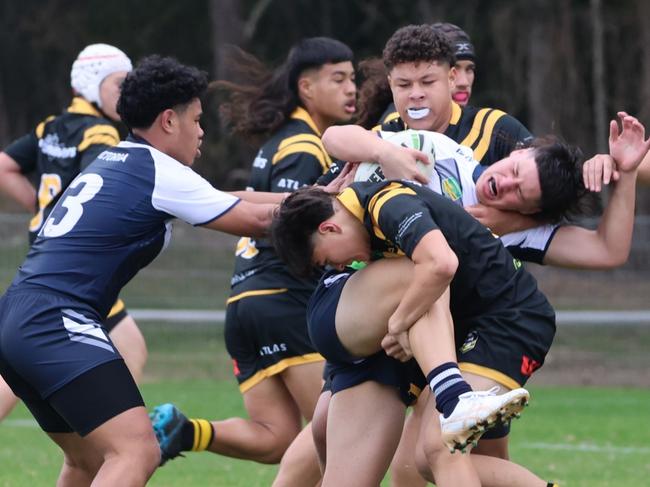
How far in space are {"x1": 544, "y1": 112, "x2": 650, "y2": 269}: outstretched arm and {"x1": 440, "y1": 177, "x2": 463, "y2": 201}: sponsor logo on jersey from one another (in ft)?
1.45

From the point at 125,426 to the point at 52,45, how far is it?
2062 cm

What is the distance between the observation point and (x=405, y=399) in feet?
16.9

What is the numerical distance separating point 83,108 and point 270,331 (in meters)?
2.35

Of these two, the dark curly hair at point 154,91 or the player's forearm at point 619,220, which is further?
the dark curly hair at point 154,91

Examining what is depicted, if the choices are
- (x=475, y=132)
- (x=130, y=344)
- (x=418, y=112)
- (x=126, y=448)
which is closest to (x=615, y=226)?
(x=475, y=132)

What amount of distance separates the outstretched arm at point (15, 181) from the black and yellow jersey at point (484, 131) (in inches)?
132

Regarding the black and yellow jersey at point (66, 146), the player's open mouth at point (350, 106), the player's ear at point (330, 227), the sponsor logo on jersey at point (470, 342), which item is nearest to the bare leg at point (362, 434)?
the sponsor logo on jersey at point (470, 342)

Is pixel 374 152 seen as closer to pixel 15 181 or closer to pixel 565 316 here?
pixel 15 181

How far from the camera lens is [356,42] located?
77.5 ft

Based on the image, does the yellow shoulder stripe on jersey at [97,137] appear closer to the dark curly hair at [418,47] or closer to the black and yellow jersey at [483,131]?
the black and yellow jersey at [483,131]

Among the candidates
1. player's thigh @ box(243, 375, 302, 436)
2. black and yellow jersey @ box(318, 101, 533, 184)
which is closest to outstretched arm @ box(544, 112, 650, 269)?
black and yellow jersey @ box(318, 101, 533, 184)

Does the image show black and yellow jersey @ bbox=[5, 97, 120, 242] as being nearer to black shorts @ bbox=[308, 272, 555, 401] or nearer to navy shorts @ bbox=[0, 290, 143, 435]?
navy shorts @ bbox=[0, 290, 143, 435]

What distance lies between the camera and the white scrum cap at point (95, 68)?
328 inches

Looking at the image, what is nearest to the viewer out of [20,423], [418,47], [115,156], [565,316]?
[115,156]
